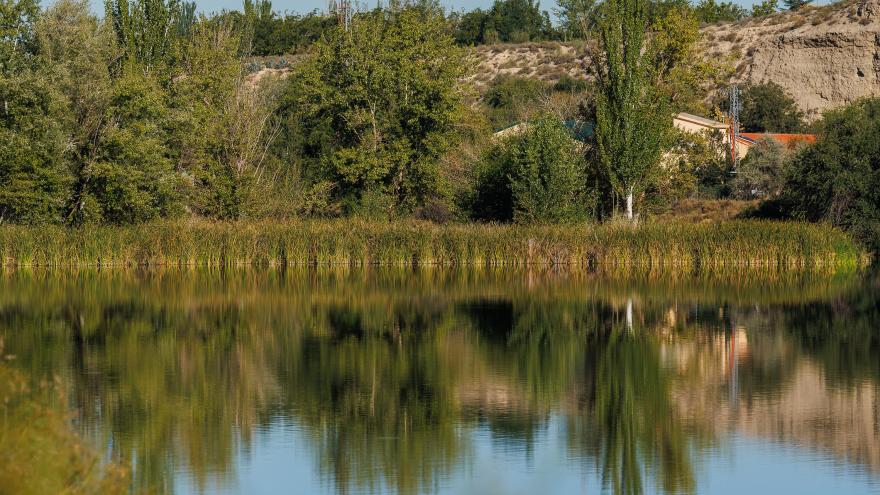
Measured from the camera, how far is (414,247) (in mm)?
41594

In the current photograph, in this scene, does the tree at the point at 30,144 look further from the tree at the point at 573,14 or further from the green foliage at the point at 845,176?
the tree at the point at 573,14

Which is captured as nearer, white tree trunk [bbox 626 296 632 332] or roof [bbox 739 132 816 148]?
white tree trunk [bbox 626 296 632 332]

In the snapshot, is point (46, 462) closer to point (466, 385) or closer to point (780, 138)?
point (466, 385)

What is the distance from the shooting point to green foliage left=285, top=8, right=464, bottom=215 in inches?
1887

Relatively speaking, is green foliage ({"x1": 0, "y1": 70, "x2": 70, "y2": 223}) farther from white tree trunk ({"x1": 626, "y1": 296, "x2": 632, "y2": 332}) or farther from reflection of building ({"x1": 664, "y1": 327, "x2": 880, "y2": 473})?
reflection of building ({"x1": 664, "y1": 327, "x2": 880, "y2": 473})

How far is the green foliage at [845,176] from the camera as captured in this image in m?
43.4

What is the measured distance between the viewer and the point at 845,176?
143 feet

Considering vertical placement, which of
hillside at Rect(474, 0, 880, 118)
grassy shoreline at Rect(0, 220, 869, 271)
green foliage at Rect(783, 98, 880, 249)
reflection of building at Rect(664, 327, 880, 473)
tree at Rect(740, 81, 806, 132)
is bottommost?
reflection of building at Rect(664, 327, 880, 473)

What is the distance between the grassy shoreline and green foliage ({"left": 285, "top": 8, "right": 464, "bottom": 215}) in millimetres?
5989

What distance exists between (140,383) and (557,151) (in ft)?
91.1

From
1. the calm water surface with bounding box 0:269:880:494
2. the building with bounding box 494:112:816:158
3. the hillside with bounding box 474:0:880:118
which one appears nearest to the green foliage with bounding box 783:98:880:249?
the calm water surface with bounding box 0:269:880:494

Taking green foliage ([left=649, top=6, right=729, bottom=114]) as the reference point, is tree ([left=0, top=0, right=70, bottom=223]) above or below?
below

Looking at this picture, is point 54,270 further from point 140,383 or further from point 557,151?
point 140,383

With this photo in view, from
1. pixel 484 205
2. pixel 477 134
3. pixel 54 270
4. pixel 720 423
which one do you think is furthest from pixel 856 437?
pixel 477 134
